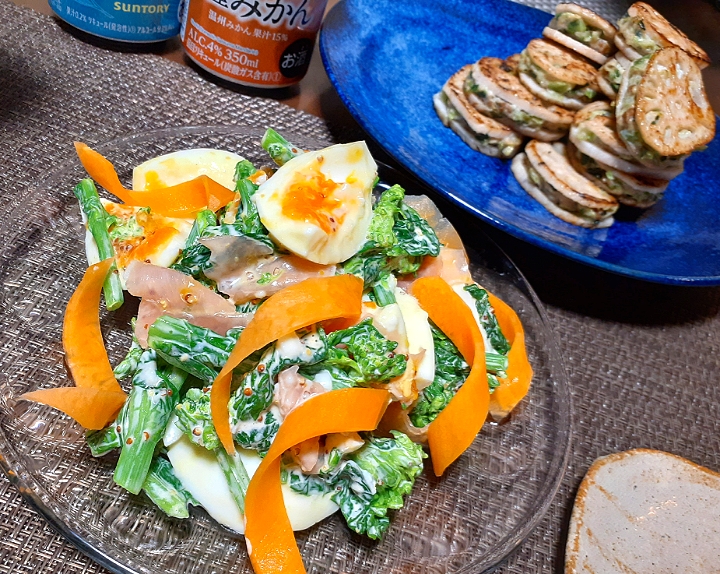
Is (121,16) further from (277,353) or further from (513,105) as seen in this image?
(277,353)

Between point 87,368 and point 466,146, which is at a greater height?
point 466,146

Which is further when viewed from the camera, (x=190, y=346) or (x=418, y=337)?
(x=418, y=337)

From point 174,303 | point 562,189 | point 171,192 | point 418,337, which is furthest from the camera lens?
point 562,189

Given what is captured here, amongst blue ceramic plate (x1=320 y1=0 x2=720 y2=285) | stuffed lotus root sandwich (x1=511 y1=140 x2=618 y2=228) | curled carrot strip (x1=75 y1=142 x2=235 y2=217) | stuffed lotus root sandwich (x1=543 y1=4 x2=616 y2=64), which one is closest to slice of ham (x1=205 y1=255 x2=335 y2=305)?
curled carrot strip (x1=75 y1=142 x2=235 y2=217)

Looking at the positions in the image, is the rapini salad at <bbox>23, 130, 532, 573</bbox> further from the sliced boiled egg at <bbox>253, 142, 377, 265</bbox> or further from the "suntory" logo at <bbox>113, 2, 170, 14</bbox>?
the "suntory" logo at <bbox>113, 2, 170, 14</bbox>

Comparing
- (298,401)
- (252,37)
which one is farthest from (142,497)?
(252,37)

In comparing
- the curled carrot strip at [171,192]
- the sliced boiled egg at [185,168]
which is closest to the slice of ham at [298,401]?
the curled carrot strip at [171,192]

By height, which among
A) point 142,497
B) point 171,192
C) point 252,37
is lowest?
point 142,497

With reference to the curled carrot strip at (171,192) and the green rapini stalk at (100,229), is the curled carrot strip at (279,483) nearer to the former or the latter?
the green rapini stalk at (100,229)
